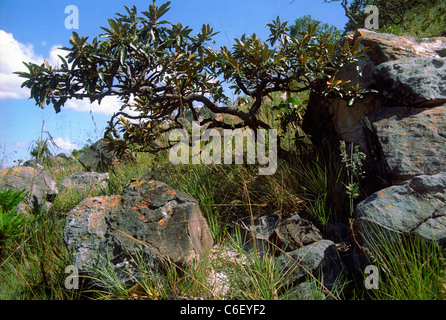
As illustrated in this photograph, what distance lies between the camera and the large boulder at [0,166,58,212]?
3.84 metres

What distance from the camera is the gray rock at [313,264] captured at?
2475 millimetres

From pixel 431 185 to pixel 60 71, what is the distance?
3.61 metres

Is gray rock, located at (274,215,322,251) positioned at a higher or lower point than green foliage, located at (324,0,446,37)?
lower

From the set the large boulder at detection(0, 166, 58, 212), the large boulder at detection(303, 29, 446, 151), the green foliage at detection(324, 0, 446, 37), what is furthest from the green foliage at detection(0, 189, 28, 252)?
the green foliage at detection(324, 0, 446, 37)

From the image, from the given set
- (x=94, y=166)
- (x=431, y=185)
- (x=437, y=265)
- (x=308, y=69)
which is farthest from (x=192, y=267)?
(x=94, y=166)

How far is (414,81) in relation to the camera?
3.17m

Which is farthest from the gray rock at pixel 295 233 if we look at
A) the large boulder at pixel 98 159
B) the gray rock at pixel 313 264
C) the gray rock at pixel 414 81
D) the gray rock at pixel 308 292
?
the large boulder at pixel 98 159

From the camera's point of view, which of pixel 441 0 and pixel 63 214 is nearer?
pixel 63 214

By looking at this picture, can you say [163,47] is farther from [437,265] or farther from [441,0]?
[441,0]

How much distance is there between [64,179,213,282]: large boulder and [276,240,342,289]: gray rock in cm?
70

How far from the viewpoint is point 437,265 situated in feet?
6.69

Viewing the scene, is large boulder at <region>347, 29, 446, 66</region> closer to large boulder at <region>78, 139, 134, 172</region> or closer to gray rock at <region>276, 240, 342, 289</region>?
gray rock at <region>276, 240, 342, 289</region>

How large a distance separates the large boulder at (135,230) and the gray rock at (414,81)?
2.25 metres

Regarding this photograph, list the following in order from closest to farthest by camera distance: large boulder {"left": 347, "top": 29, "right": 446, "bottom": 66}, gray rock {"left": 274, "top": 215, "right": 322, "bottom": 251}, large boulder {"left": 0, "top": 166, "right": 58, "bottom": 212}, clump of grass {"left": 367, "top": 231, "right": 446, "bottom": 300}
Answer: clump of grass {"left": 367, "top": 231, "right": 446, "bottom": 300} → gray rock {"left": 274, "top": 215, "right": 322, "bottom": 251} → large boulder {"left": 347, "top": 29, "right": 446, "bottom": 66} → large boulder {"left": 0, "top": 166, "right": 58, "bottom": 212}
